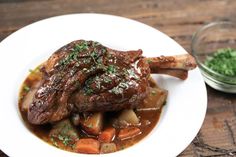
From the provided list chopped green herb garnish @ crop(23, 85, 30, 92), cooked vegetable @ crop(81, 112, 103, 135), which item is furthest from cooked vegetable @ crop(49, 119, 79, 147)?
chopped green herb garnish @ crop(23, 85, 30, 92)

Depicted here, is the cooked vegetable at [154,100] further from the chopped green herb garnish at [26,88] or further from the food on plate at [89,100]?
the chopped green herb garnish at [26,88]

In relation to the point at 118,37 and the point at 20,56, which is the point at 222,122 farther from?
the point at 20,56

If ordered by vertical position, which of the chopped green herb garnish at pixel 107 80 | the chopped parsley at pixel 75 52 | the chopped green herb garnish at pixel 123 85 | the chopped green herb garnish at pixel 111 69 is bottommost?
the chopped green herb garnish at pixel 123 85

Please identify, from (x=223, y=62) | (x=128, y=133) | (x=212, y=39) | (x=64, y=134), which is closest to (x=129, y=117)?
(x=128, y=133)

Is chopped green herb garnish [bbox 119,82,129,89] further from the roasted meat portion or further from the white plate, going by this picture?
the white plate

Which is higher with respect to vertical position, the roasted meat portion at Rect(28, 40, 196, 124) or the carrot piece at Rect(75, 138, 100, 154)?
the roasted meat portion at Rect(28, 40, 196, 124)

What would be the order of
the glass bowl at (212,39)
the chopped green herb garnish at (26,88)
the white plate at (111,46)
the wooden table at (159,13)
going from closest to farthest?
the white plate at (111,46) < the chopped green herb garnish at (26,88) < the wooden table at (159,13) < the glass bowl at (212,39)

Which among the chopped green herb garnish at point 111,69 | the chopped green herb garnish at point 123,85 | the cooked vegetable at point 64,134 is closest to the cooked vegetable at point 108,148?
the cooked vegetable at point 64,134
